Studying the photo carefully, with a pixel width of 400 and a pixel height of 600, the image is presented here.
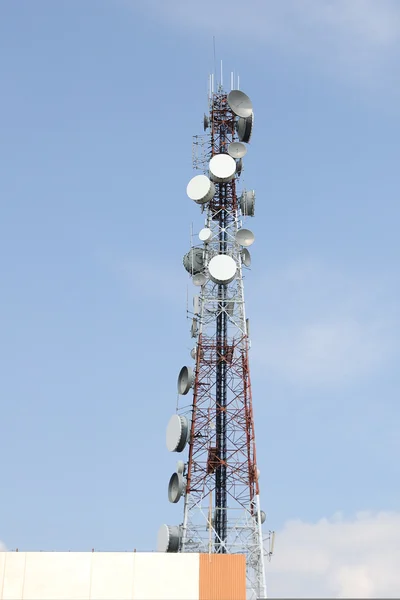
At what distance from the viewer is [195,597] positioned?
46.7m

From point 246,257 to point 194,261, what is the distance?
3665mm

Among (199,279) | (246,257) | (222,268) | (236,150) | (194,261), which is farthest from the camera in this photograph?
(236,150)

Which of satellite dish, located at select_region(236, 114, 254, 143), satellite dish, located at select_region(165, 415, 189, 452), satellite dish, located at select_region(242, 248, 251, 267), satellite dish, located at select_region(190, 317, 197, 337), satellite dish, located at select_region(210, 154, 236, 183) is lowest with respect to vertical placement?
satellite dish, located at select_region(165, 415, 189, 452)

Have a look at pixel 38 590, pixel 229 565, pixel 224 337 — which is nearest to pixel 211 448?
pixel 224 337

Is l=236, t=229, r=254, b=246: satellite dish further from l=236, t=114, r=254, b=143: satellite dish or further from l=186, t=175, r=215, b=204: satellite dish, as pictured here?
l=236, t=114, r=254, b=143: satellite dish

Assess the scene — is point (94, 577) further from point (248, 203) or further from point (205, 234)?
point (248, 203)

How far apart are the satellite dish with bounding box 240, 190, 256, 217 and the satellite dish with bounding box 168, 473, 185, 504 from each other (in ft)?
61.8

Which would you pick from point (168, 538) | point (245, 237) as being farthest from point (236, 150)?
point (168, 538)

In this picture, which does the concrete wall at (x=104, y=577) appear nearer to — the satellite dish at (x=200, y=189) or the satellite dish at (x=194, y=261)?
the satellite dish at (x=194, y=261)

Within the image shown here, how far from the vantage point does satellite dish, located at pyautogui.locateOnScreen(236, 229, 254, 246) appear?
214 feet

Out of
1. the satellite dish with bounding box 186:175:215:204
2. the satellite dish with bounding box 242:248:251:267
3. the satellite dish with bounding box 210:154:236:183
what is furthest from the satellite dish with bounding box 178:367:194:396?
the satellite dish with bounding box 210:154:236:183

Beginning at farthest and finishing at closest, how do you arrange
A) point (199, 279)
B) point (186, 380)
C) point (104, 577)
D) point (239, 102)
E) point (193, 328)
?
point (239, 102), point (199, 279), point (193, 328), point (186, 380), point (104, 577)

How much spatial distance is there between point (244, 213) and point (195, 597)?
94.6 ft

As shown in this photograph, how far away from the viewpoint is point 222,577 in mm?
47594
